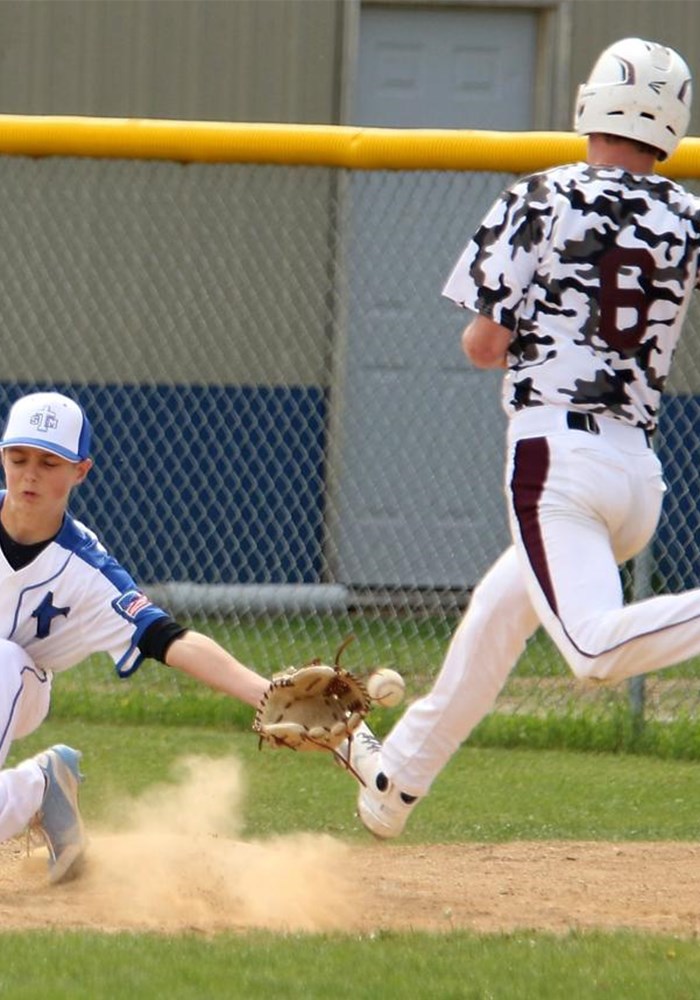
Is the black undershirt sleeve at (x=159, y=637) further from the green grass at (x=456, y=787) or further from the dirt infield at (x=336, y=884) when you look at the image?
the green grass at (x=456, y=787)

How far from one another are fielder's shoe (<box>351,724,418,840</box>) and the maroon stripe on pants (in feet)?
2.44

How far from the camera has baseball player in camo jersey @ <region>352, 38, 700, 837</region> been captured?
4.83 m

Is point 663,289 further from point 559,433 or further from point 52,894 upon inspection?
point 52,894

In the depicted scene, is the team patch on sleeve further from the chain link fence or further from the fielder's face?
the chain link fence

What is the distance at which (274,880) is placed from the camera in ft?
Answer: 18.0

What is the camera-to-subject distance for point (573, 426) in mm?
4883

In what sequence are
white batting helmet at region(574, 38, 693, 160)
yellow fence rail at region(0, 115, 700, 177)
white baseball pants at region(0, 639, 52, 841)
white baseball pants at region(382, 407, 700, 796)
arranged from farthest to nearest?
1. yellow fence rail at region(0, 115, 700, 177)
2. white baseball pants at region(0, 639, 52, 841)
3. white batting helmet at region(574, 38, 693, 160)
4. white baseball pants at region(382, 407, 700, 796)

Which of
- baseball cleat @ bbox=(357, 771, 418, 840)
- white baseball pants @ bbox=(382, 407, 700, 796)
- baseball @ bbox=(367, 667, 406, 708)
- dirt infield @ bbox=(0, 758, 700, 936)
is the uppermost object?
white baseball pants @ bbox=(382, 407, 700, 796)

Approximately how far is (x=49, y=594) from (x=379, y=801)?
0.99m

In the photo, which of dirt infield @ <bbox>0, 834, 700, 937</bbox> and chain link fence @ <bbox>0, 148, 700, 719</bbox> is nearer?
dirt infield @ <bbox>0, 834, 700, 937</bbox>

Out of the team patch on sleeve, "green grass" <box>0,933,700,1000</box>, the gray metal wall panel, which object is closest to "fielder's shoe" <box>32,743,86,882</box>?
the team patch on sleeve

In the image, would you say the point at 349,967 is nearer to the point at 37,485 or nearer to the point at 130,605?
the point at 130,605

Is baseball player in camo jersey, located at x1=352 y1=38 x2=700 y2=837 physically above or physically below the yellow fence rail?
above

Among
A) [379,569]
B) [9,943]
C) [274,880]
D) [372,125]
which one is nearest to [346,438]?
[379,569]
